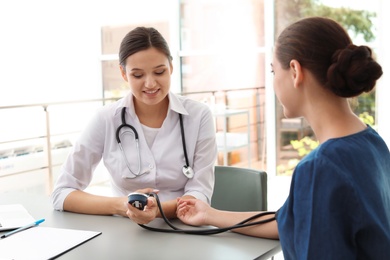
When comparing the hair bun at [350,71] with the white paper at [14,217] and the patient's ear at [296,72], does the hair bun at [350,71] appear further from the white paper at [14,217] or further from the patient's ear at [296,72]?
the white paper at [14,217]

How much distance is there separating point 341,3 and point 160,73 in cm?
278

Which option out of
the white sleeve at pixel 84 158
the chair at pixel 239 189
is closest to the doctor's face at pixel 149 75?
the white sleeve at pixel 84 158

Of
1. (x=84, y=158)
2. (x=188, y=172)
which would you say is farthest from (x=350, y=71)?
(x=84, y=158)

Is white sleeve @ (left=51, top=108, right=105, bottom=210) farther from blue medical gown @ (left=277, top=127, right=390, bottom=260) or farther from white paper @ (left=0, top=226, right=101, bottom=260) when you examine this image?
blue medical gown @ (left=277, top=127, right=390, bottom=260)

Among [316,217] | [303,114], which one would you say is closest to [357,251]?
[316,217]

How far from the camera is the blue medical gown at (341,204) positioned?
0.93 m

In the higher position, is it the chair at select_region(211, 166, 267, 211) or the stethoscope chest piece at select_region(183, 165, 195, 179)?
the stethoscope chest piece at select_region(183, 165, 195, 179)

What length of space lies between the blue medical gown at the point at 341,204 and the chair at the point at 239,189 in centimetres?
73

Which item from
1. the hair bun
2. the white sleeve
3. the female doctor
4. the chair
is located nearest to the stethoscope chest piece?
the female doctor

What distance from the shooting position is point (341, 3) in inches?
161

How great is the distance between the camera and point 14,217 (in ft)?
4.96

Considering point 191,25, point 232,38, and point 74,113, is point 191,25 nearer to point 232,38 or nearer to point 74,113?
point 232,38

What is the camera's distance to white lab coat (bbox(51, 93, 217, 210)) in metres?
1.70

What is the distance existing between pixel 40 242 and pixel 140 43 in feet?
2.37
